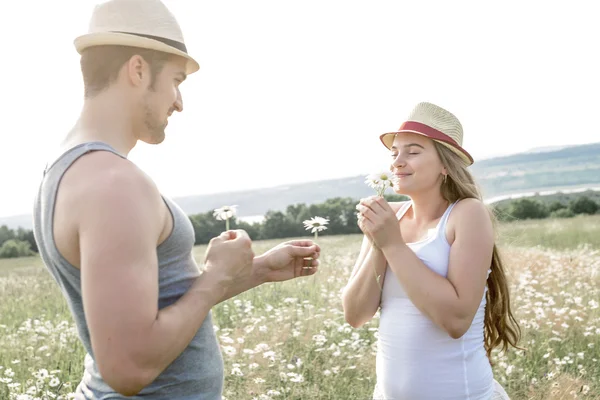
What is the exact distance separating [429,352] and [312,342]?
2.60 m

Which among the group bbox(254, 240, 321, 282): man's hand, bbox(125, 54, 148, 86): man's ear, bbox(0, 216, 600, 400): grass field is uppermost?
bbox(125, 54, 148, 86): man's ear

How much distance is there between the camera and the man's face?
1964 millimetres

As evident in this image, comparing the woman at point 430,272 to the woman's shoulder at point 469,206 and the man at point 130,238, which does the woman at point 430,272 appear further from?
the man at point 130,238

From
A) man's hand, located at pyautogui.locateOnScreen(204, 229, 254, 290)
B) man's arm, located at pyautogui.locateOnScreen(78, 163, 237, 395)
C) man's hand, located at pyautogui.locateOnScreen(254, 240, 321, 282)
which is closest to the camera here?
man's arm, located at pyautogui.locateOnScreen(78, 163, 237, 395)

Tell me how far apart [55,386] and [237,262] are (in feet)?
10.3

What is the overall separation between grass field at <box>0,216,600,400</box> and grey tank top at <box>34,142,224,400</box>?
1850mm

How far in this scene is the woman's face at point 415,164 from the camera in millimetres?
3057

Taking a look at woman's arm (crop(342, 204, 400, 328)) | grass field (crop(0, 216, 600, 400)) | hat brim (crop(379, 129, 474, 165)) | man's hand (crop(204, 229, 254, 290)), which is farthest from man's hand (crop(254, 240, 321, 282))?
grass field (crop(0, 216, 600, 400))

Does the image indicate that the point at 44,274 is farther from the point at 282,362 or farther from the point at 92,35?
the point at 92,35

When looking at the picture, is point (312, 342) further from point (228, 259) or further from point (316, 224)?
point (228, 259)

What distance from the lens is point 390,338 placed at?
3.03 meters

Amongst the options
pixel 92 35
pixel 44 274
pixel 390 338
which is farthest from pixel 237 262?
pixel 44 274

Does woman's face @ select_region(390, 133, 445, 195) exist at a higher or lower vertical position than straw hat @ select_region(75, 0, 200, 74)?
lower

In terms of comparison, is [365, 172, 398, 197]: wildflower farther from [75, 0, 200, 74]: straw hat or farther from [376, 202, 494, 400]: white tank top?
[75, 0, 200, 74]: straw hat
